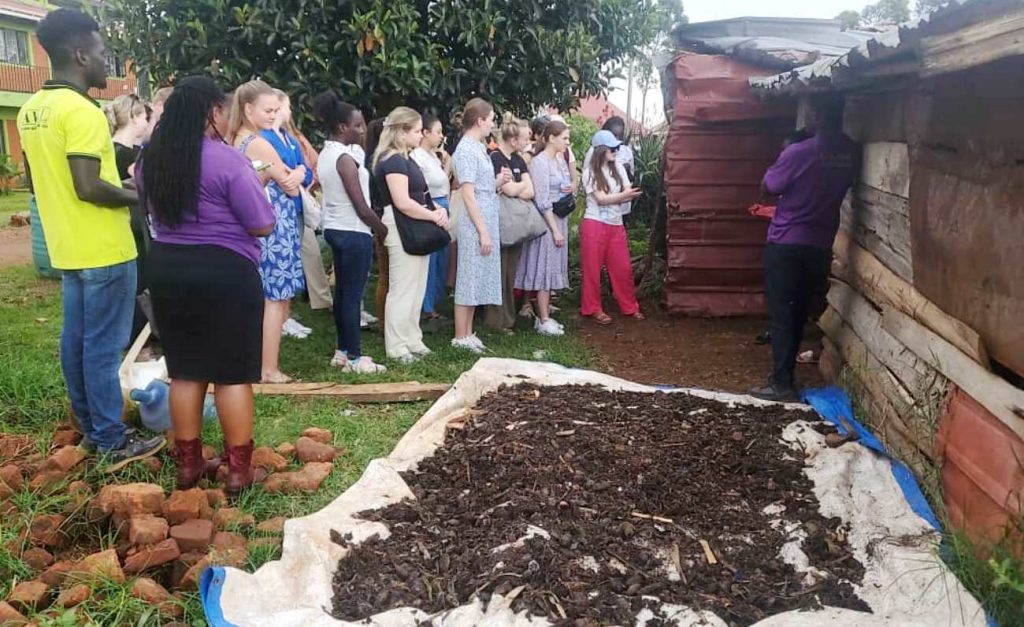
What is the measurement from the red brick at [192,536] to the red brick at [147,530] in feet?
0.14

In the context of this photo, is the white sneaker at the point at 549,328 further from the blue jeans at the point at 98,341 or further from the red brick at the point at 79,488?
the red brick at the point at 79,488

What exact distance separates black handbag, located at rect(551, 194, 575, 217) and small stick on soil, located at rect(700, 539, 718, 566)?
4461 mm

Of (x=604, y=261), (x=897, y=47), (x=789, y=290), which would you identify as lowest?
(x=604, y=261)

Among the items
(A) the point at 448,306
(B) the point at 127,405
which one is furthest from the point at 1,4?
(B) the point at 127,405

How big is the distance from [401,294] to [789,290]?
8.75 ft

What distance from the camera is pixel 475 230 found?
6520 mm

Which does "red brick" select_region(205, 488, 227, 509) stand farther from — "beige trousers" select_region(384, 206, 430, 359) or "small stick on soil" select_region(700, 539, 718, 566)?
"beige trousers" select_region(384, 206, 430, 359)

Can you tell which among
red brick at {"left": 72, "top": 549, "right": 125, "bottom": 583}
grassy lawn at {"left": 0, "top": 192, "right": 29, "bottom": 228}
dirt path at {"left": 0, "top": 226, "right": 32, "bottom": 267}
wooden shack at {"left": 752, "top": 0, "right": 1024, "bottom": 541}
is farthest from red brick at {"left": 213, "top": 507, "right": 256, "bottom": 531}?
grassy lawn at {"left": 0, "top": 192, "right": 29, "bottom": 228}

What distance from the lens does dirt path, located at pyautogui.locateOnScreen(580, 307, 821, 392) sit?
617 cm

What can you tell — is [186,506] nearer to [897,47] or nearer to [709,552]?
[709,552]

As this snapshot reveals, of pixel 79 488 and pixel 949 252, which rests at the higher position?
pixel 949 252

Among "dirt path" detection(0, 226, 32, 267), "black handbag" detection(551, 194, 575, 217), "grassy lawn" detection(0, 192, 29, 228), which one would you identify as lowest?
"grassy lawn" detection(0, 192, 29, 228)

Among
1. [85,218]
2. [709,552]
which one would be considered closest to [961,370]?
[709,552]

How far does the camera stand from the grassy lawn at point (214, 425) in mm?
3117
